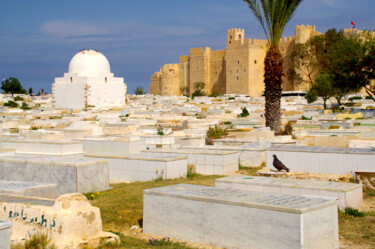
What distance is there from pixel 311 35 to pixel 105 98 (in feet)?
67.4

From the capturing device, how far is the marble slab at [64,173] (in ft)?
23.6

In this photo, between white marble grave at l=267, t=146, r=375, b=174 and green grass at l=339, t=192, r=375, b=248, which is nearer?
green grass at l=339, t=192, r=375, b=248

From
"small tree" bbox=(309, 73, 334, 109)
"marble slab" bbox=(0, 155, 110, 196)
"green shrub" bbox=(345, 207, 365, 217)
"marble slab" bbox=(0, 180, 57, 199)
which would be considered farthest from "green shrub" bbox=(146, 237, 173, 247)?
"small tree" bbox=(309, 73, 334, 109)

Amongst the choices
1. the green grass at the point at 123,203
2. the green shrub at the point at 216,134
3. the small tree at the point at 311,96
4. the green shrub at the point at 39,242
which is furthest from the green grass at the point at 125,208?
the small tree at the point at 311,96

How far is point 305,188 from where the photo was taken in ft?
18.9

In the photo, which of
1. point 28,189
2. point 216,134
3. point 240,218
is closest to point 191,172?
point 28,189

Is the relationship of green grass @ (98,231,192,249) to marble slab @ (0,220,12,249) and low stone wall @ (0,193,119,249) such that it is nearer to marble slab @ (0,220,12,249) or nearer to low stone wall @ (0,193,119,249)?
low stone wall @ (0,193,119,249)

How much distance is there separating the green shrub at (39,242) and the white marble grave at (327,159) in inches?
206

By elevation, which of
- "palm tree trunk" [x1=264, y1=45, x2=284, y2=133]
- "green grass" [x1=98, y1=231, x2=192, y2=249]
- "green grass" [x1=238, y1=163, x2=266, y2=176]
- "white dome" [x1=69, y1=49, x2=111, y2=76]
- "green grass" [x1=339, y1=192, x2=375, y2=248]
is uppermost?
"white dome" [x1=69, y1=49, x2=111, y2=76]

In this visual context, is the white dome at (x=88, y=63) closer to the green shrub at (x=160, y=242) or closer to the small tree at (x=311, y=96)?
the small tree at (x=311, y=96)

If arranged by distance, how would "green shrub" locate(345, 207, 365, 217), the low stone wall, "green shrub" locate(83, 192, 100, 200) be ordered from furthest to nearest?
"green shrub" locate(83, 192, 100, 200) → "green shrub" locate(345, 207, 365, 217) → the low stone wall

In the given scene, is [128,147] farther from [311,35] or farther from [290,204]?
[311,35]

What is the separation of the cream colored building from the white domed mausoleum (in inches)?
655

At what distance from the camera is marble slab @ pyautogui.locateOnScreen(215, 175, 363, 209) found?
5691mm
